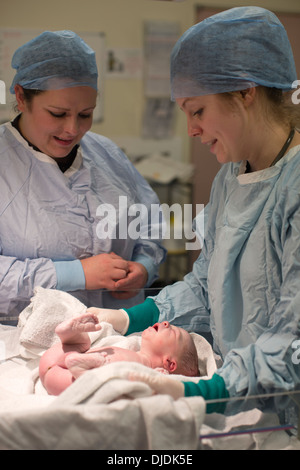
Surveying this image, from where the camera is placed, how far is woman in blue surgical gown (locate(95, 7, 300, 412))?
1130mm

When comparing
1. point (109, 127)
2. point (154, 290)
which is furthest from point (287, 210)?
point (109, 127)

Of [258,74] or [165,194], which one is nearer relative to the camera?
[258,74]

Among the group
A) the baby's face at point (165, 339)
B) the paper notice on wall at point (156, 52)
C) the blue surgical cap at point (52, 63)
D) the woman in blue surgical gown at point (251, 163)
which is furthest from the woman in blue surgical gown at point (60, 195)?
the paper notice on wall at point (156, 52)

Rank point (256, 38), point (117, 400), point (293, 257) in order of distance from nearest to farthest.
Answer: point (117, 400) < point (293, 257) < point (256, 38)

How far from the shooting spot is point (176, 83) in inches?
51.9

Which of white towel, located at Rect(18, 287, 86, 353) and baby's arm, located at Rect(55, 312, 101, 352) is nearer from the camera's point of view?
baby's arm, located at Rect(55, 312, 101, 352)

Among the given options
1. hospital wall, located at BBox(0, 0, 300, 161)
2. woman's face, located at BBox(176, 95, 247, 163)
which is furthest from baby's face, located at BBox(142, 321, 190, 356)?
hospital wall, located at BBox(0, 0, 300, 161)

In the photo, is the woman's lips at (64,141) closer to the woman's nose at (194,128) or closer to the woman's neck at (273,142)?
the woman's nose at (194,128)

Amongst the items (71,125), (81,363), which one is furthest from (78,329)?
(71,125)

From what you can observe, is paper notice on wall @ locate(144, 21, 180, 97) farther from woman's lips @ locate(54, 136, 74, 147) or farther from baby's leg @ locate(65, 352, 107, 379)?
baby's leg @ locate(65, 352, 107, 379)

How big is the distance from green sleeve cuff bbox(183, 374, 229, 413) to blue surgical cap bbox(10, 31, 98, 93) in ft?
3.28

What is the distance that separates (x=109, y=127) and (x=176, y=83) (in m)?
1.47

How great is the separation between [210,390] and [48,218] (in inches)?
35.6
